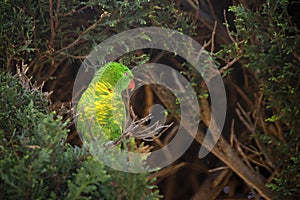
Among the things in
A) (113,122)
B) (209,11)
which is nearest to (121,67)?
(113,122)

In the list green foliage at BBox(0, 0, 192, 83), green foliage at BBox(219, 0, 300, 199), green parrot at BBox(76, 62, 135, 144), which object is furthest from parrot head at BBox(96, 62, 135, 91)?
green foliage at BBox(219, 0, 300, 199)

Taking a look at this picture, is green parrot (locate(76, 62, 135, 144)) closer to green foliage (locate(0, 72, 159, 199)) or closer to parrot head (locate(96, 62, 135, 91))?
parrot head (locate(96, 62, 135, 91))

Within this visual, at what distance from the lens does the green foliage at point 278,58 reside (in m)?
1.80

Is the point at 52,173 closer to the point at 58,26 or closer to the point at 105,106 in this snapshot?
the point at 105,106

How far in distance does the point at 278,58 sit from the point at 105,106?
2.81 feet

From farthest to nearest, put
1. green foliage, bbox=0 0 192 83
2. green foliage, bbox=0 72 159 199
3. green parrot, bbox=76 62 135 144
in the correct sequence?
green foliage, bbox=0 0 192 83 → green parrot, bbox=76 62 135 144 → green foliage, bbox=0 72 159 199

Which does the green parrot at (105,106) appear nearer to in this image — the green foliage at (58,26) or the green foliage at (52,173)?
the green foliage at (52,173)

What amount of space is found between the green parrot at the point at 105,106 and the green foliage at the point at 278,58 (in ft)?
1.96

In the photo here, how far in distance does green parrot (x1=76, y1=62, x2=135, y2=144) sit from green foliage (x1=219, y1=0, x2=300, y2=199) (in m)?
0.60

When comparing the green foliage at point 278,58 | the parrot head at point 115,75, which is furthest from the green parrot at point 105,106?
the green foliage at point 278,58

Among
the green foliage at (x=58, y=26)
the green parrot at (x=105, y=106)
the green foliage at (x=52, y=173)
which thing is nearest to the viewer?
the green foliage at (x=52, y=173)

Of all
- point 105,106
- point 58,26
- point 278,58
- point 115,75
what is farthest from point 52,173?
point 278,58

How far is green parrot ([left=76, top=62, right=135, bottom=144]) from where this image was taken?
1.46 meters

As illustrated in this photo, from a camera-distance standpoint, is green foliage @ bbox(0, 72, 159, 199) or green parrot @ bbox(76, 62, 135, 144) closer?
green foliage @ bbox(0, 72, 159, 199)
